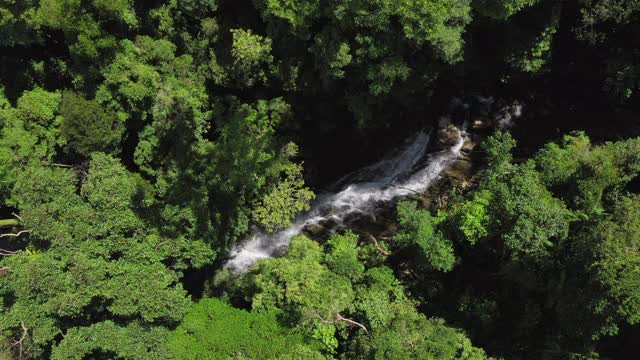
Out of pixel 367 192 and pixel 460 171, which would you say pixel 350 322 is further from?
pixel 460 171

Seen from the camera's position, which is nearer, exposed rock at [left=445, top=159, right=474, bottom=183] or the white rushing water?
exposed rock at [left=445, top=159, right=474, bottom=183]

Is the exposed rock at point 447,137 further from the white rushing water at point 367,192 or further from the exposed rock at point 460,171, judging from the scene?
the exposed rock at point 460,171

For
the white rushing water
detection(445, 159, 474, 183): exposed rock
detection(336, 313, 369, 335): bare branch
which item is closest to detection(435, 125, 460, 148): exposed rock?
the white rushing water

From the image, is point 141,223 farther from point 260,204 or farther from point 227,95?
point 227,95

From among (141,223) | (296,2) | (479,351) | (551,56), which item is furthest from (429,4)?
(141,223)

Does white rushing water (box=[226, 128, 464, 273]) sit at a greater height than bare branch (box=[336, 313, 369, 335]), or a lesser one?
greater

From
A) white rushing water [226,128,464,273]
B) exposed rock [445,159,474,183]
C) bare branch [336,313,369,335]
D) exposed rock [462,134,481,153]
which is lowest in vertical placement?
bare branch [336,313,369,335]

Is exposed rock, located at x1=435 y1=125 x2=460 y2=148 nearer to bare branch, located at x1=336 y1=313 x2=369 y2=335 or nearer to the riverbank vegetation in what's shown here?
the riverbank vegetation
